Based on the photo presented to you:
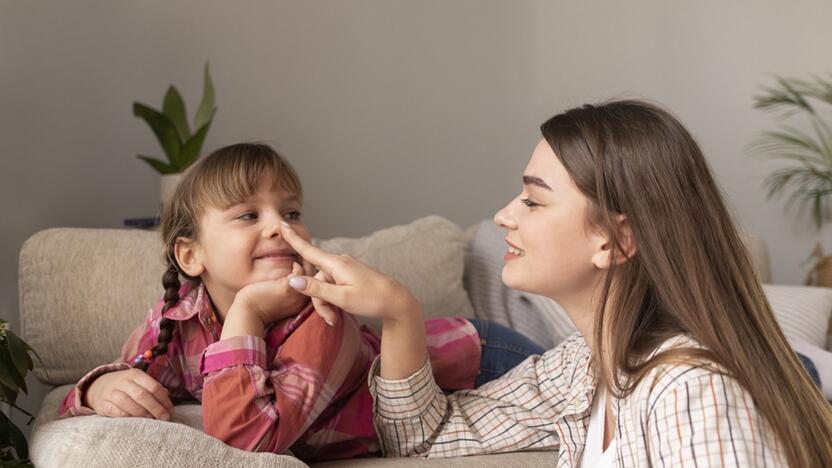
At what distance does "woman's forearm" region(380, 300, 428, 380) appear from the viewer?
1.42 meters

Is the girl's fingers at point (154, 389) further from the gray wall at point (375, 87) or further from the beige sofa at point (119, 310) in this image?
the gray wall at point (375, 87)

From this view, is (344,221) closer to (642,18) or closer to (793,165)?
(642,18)

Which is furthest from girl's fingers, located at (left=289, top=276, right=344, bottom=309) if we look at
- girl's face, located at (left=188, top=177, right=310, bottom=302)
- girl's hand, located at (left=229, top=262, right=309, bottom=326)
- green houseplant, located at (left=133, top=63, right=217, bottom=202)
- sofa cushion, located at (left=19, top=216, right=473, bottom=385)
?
green houseplant, located at (left=133, top=63, right=217, bottom=202)

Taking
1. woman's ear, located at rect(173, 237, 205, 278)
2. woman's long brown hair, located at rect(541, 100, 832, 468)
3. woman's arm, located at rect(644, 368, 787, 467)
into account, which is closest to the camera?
woman's arm, located at rect(644, 368, 787, 467)

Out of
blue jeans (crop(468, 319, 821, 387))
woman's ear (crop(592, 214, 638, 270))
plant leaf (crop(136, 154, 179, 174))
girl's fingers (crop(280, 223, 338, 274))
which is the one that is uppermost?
woman's ear (crop(592, 214, 638, 270))

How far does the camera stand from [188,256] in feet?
5.38

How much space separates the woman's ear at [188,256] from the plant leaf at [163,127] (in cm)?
92

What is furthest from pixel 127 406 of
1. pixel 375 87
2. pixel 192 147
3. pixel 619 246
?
pixel 375 87

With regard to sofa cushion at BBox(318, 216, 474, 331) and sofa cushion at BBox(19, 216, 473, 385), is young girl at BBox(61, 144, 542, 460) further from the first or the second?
sofa cushion at BBox(318, 216, 474, 331)

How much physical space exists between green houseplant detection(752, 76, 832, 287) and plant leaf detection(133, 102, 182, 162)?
2.36 metres

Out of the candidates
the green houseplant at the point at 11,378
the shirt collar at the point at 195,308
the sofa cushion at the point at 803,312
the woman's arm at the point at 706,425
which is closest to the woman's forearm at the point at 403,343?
the shirt collar at the point at 195,308

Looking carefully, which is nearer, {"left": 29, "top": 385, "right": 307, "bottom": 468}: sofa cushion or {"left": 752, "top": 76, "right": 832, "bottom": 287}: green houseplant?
{"left": 29, "top": 385, "right": 307, "bottom": 468}: sofa cushion

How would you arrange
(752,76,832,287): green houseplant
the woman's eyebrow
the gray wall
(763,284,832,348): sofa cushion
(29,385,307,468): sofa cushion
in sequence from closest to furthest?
1. (29,385,307,468): sofa cushion
2. the woman's eyebrow
3. (763,284,832,348): sofa cushion
4. the gray wall
5. (752,76,832,287): green houseplant

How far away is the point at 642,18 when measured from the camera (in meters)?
3.78
